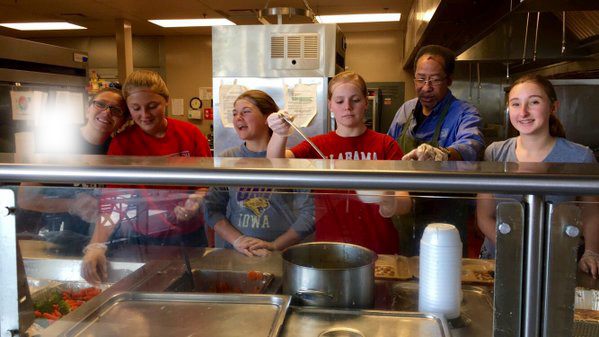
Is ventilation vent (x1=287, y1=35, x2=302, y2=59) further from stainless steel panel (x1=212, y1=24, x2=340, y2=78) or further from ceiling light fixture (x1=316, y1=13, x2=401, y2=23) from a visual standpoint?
ceiling light fixture (x1=316, y1=13, x2=401, y2=23)

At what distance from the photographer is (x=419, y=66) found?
2068mm

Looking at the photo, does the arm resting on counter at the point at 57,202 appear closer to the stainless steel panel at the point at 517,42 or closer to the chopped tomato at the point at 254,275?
the chopped tomato at the point at 254,275

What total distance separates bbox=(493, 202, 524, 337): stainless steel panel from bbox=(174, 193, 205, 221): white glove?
52 cm

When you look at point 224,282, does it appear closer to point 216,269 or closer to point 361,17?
point 216,269

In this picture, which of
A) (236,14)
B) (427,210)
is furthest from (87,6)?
(427,210)

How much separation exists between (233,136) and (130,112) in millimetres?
1035

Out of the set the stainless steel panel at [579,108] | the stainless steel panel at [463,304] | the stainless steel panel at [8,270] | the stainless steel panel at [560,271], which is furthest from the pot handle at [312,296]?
the stainless steel panel at [579,108]

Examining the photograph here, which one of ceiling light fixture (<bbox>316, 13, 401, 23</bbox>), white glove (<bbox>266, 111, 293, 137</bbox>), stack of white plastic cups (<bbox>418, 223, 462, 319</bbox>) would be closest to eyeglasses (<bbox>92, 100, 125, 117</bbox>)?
white glove (<bbox>266, 111, 293, 137</bbox>)

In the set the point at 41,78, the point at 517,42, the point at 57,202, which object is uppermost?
the point at 517,42

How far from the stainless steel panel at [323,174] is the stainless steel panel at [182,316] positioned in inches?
11.1

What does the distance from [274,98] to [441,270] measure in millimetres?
2173

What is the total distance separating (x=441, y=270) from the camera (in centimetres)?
83

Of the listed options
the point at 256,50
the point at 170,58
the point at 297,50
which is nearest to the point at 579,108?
the point at 297,50

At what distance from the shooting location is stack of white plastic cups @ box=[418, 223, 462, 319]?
81 cm
